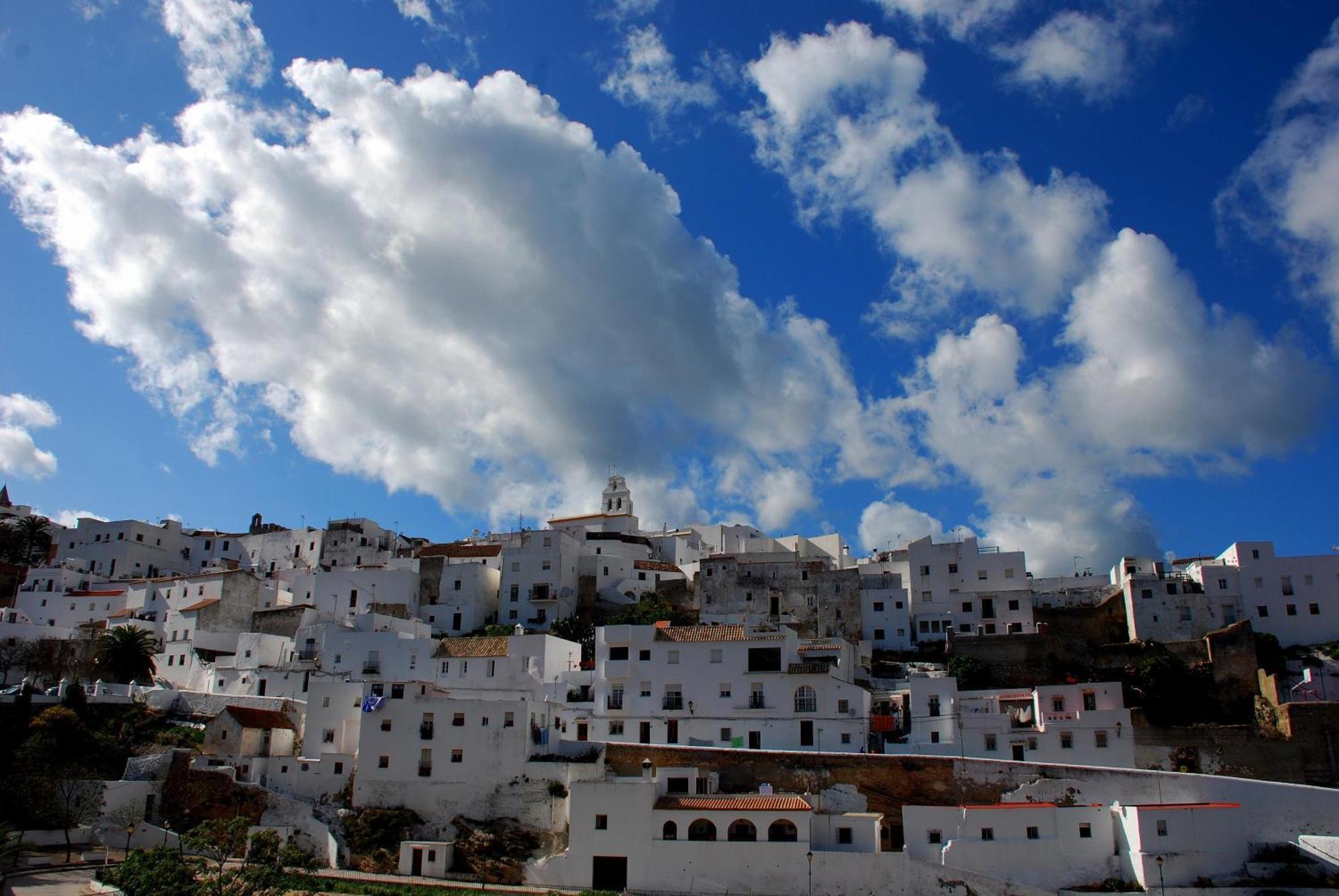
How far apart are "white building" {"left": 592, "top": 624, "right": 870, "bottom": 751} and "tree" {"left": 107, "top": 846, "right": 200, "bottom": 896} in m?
16.2

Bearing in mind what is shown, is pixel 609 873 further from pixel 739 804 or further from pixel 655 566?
pixel 655 566

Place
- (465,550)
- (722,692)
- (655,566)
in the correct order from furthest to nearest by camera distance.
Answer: (655,566)
(465,550)
(722,692)

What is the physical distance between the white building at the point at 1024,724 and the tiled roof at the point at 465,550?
29481 millimetres

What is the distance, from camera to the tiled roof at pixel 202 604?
2206 inches

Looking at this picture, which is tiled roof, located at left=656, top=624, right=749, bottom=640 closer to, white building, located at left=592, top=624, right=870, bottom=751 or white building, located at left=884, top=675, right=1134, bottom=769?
white building, located at left=592, top=624, right=870, bottom=751

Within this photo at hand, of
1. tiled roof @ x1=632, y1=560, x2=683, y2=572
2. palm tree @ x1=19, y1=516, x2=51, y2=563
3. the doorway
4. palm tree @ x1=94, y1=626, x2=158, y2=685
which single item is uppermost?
palm tree @ x1=19, y1=516, x2=51, y2=563

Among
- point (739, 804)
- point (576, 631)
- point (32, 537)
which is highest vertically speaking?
point (32, 537)

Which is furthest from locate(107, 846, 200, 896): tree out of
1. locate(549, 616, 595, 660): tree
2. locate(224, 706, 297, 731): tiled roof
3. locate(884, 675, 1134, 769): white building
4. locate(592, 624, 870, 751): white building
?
locate(884, 675, 1134, 769): white building

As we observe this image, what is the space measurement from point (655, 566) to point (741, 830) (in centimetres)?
3201

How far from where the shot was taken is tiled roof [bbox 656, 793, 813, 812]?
36.1 m

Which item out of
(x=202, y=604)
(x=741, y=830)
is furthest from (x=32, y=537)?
(x=741, y=830)

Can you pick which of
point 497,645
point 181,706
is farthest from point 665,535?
point 181,706

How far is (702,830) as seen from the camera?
36.4 meters

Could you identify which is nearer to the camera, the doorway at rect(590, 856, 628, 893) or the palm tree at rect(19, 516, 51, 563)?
the doorway at rect(590, 856, 628, 893)
